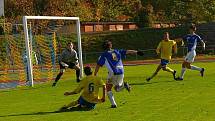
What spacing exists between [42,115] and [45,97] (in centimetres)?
483

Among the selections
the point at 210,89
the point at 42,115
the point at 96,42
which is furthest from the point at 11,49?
the point at 96,42

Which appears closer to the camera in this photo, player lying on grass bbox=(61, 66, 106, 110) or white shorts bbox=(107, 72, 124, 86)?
player lying on grass bbox=(61, 66, 106, 110)

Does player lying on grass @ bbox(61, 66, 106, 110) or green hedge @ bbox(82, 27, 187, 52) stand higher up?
player lying on grass @ bbox(61, 66, 106, 110)

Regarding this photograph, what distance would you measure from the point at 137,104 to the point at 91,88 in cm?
156

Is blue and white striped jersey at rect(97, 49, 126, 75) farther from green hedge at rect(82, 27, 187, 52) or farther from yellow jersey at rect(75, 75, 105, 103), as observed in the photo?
green hedge at rect(82, 27, 187, 52)

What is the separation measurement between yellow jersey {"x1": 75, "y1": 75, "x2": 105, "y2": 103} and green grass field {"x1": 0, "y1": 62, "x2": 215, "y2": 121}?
1.08 ft

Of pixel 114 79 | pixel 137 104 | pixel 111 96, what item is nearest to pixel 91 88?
pixel 111 96

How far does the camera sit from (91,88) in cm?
1432

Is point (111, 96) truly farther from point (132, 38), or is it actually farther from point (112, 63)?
point (132, 38)

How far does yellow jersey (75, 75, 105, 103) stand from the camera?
14.3 meters

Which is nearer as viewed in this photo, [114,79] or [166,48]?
[114,79]

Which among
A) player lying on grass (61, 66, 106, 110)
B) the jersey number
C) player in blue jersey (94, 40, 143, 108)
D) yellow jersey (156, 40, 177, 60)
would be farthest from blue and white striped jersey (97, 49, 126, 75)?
yellow jersey (156, 40, 177, 60)

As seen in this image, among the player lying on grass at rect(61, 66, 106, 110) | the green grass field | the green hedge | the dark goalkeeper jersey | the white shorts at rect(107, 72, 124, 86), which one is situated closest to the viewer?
the green grass field

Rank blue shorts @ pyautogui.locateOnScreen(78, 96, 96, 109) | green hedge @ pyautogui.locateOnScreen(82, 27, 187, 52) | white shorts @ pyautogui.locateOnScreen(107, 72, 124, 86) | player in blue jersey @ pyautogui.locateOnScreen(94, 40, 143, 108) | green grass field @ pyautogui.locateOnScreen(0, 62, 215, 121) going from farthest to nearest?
green hedge @ pyautogui.locateOnScreen(82, 27, 187, 52) → white shorts @ pyautogui.locateOnScreen(107, 72, 124, 86) → player in blue jersey @ pyautogui.locateOnScreen(94, 40, 143, 108) → blue shorts @ pyautogui.locateOnScreen(78, 96, 96, 109) → green grass field @ pyautogui.locateOnScreen(0, 62, 215, 121)
